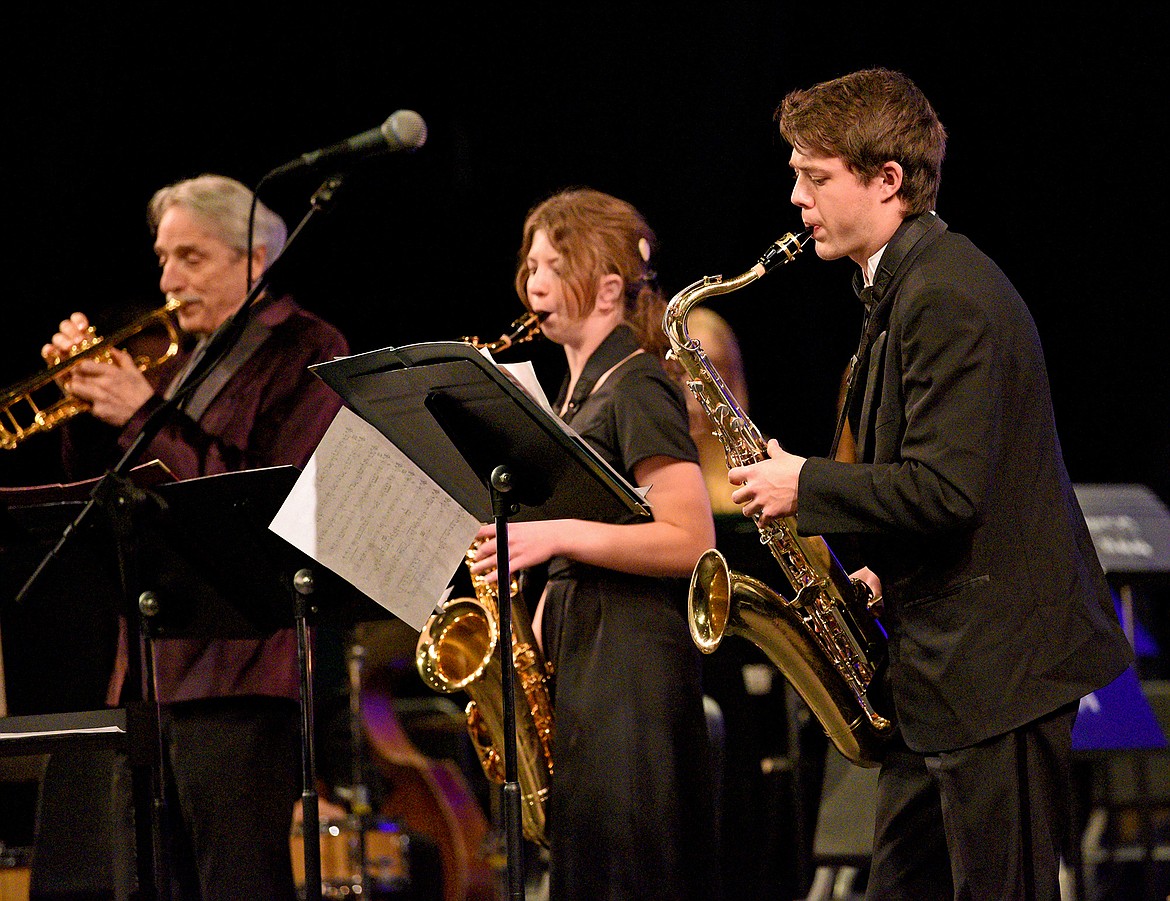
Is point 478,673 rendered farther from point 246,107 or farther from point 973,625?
point 246,107

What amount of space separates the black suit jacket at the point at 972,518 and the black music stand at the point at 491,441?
43 cm

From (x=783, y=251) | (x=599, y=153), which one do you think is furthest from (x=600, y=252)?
(x=599, y=153)

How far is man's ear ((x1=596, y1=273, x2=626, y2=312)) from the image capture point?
10.3ft

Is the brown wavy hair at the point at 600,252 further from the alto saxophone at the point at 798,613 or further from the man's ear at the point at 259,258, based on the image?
the man's ear at the point at 259,258

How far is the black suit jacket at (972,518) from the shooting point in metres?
2.15

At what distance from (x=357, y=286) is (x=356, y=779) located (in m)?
2.50

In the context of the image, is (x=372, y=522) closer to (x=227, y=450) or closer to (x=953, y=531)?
(x=227, y=450)

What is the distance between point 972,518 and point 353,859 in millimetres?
3711

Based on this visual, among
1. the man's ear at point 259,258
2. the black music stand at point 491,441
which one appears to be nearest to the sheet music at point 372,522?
the black music stand at point 491,441

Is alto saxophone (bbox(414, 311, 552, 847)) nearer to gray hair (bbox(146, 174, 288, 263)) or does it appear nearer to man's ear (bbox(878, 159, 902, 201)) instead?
gray hair (bbox(146, 174, 288, 263))

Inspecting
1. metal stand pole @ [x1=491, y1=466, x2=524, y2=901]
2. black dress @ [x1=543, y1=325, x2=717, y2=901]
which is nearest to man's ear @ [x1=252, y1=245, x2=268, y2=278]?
black dress @ [x1=543, y1=325, x2=717, y2=901]

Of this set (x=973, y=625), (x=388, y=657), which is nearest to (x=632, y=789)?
(x=973, y=625)

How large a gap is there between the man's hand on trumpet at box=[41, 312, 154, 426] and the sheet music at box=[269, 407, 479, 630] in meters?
0.92

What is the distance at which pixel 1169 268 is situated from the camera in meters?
6.07
